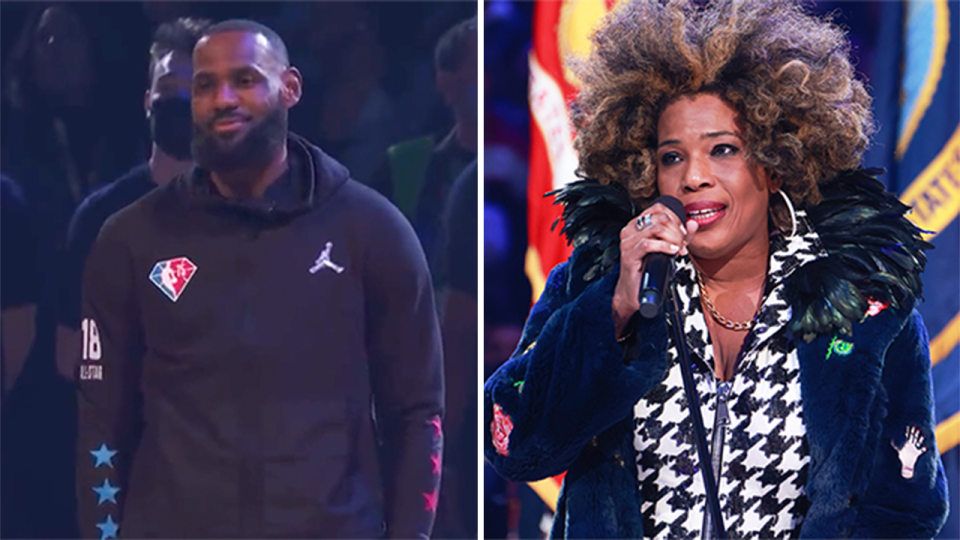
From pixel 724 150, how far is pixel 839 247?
11.8 inches

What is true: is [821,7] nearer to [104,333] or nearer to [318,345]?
[318,345]

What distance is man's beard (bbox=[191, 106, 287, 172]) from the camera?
2570 millimetres

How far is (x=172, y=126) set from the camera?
8.47 feet

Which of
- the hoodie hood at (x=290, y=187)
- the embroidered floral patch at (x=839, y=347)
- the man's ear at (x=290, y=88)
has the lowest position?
the embroidered floral patch at (x=839, y=347)

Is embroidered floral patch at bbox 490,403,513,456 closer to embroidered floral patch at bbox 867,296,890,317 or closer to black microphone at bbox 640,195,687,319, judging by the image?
black microphone at bbox 640,195,687,319

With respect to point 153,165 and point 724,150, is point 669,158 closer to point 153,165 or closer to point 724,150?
point 724,150

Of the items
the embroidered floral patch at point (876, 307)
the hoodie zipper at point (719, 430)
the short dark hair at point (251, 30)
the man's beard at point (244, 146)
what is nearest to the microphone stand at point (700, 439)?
the hoodie zipper at point (719, 430)

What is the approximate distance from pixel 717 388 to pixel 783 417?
129 millimetres

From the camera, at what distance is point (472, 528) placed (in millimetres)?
2588

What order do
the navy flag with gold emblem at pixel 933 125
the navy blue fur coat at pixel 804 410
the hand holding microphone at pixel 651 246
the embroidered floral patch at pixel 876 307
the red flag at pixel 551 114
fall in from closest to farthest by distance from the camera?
the hand holding microphone at pixel 651 246 < the navy blue fur coat at pixel 804 410 < the embroidered floral patch at pixel 876 307 < the navy flag with gold emblem at pixel 933 125 < the red flag at pixel 551 114

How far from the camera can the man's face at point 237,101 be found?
257cm

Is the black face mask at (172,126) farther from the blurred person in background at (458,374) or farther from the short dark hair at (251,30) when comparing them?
the blurred person in background at (458,374)

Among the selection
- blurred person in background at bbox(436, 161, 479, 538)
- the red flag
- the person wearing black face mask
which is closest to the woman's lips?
blurred person in background at bbox(436, 161, 479, 538)

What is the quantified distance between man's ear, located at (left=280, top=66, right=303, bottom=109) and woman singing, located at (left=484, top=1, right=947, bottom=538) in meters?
1.02
